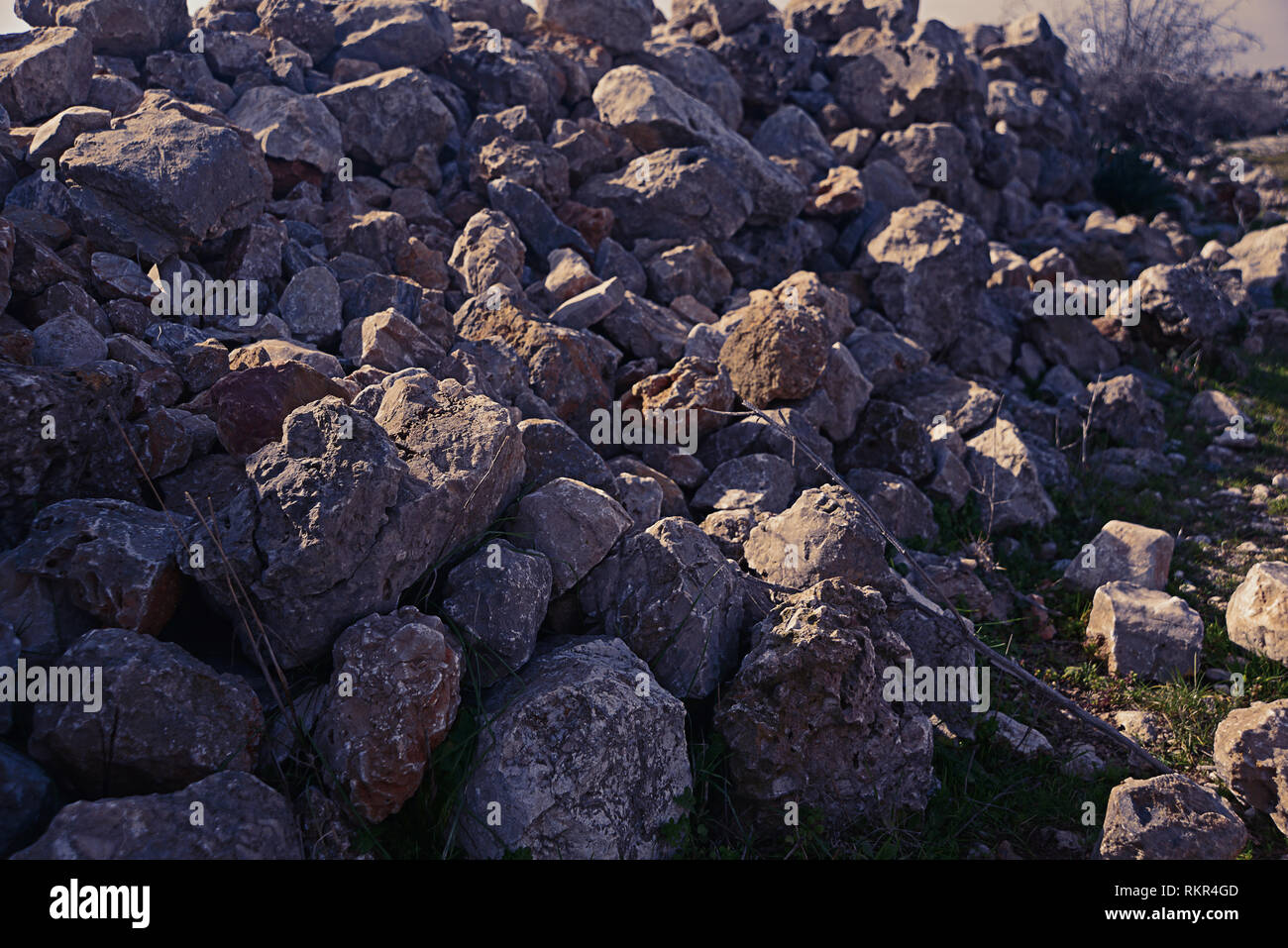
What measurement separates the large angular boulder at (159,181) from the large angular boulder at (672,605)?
3.54 metres

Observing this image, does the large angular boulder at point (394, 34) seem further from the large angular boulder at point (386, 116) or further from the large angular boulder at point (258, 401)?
the large angular boulder at point (258, 401)

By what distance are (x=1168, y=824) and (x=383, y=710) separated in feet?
9.37

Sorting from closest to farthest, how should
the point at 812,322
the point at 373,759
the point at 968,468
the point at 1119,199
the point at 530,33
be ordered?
the point at 373,759 < the point at 812,322 < the point at 968,468 < the point at 530,33 < the point at 1119,199

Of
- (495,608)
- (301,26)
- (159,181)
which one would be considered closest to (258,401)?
(495,608)

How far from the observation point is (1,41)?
682 cm

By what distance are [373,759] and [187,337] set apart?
9.95ft

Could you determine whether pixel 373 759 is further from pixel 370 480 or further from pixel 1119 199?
pixel 1119 199

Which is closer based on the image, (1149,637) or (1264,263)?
(1149,637)

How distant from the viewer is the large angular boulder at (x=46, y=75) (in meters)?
6.20

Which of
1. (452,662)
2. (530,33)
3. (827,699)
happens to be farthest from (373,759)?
(530,33)

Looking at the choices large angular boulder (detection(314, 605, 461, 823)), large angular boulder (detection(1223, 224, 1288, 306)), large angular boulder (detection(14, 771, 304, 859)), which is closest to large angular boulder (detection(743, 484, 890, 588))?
large angular boulder (detection(314, 605, 461, 823))

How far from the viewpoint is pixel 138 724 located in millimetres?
2637

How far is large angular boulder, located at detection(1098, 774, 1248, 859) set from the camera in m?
3.21

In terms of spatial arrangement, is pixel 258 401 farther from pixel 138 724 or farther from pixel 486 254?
pixel 486 254
